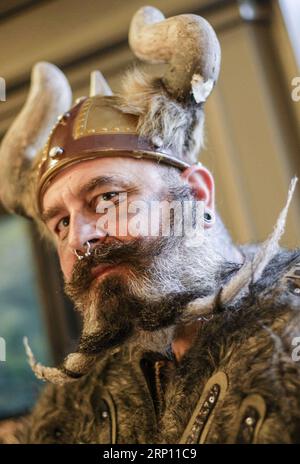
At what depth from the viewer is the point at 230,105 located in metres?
1.36

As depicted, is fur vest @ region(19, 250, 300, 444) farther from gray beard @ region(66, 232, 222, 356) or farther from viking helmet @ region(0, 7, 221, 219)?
viking helmet @ region(0, 7, 221, 219)

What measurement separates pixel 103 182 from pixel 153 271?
0.15 meters

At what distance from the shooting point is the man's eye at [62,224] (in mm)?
1000

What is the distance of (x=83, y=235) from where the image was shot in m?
0.92

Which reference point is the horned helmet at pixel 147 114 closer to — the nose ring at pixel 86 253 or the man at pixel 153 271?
the man at pixel 153 271

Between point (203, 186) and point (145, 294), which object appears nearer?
point (145, 294)

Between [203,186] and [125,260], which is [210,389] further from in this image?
[203,186]

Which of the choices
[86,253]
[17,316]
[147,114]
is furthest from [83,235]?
[17,316]

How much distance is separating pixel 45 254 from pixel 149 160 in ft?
2.06

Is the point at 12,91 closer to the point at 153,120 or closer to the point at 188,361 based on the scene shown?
the point at 153,120

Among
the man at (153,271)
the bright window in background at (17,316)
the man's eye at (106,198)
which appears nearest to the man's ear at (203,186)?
the man at (153,271)

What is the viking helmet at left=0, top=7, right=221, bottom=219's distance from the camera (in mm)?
959

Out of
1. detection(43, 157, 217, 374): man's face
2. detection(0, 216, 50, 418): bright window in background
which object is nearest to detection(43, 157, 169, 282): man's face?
detection(43, 157, 217, 374): man's face

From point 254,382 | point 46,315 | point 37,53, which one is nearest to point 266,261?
point 254,382
